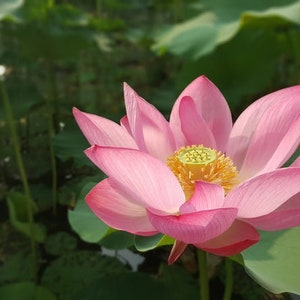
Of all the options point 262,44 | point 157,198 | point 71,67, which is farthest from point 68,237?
point 71,67

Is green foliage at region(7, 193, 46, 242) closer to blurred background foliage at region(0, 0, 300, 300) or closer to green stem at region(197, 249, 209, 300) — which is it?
blurred background foliage at region(0, 0, 300, 300)

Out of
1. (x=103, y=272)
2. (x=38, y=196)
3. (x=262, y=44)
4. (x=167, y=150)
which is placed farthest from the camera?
(x=262, y=44)

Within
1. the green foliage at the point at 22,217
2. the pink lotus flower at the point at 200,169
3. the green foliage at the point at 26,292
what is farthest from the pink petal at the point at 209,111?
the green foliage at the point at 22,217

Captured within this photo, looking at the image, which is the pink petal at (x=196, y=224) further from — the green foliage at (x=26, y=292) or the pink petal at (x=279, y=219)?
the green foliage at (x=26, y=292)

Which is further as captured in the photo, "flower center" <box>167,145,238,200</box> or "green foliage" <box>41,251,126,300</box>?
"green foliage" <box>41,251,126,300</box>

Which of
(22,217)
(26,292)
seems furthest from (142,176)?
(22,217)

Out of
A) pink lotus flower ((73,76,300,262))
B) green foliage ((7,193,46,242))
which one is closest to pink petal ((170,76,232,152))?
pink lotus flower ((73,76,300,262))

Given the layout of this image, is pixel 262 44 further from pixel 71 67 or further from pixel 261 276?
pixel 71 67
